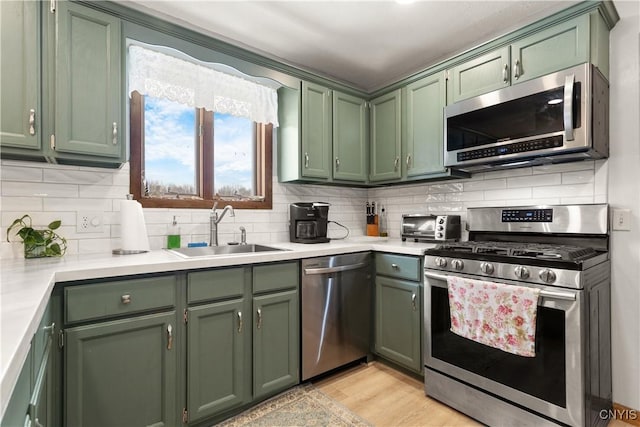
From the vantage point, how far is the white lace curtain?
81.9 inches

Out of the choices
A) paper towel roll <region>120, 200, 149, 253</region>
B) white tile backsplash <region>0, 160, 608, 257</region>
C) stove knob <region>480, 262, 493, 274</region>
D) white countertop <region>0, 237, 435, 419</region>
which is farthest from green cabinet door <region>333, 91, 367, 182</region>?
paper towel roll <region>120, 200, 149, 253</region>

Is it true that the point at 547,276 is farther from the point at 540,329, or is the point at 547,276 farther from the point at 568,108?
the point at 568,108

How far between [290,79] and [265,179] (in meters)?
0.80

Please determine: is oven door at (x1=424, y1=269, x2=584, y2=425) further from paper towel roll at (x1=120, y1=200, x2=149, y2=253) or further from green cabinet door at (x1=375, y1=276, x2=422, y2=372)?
paper towel roll at (x1=120, y1=200, x2=149, y2=253)

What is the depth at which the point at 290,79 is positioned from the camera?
2.55 metres

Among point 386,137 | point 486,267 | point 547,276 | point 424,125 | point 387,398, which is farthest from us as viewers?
point 386,137

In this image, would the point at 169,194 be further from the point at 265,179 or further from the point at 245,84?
the point at 245,84

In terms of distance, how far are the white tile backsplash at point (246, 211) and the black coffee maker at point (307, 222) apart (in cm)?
16

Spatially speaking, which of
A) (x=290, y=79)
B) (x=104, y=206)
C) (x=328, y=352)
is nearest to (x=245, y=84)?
(x=290, y=79)

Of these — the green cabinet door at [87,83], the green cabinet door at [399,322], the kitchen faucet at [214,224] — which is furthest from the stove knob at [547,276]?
the green cabinet door at [87,83]

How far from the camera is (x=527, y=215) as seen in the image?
2158 millimetres

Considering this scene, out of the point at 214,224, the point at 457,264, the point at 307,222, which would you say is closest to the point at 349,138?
the point at 307,222

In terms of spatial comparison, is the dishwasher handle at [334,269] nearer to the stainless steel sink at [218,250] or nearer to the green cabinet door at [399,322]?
the green cabinet door at [399,322]

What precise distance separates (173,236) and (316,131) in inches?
53.0
